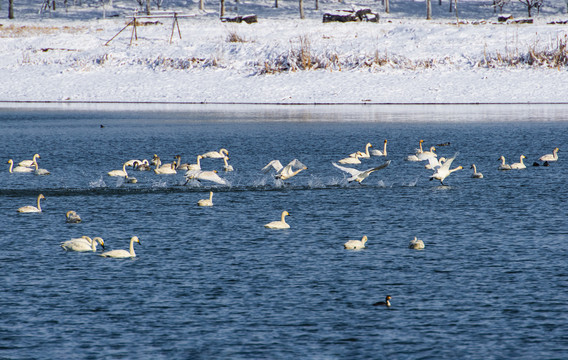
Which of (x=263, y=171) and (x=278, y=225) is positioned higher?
(x=278, y=225)

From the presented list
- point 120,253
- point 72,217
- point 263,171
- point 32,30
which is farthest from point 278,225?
point 32,30

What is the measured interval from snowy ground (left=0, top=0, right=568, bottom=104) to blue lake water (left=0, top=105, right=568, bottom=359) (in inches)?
1145

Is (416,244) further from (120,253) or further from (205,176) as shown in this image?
(205,176)

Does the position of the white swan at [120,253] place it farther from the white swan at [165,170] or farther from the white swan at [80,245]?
the white swan at [165,170]

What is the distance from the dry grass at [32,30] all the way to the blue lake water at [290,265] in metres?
60.6

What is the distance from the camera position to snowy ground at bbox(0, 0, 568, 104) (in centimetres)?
6750

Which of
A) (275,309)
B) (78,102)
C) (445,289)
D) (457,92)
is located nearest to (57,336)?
(275,309)

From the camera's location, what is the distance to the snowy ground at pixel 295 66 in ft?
221

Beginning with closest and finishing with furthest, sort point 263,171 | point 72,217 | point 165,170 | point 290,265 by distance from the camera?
point 290,265, point 72,217, point 165,170, point 263,171

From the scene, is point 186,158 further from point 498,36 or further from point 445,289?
point 498,36

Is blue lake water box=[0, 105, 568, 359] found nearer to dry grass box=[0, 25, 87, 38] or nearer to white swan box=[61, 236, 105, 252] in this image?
white swan box=[61, 236, 105, 252]

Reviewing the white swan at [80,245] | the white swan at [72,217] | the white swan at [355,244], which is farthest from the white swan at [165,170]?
the white swan at [355,244]

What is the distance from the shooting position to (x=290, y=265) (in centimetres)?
1822

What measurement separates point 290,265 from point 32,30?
88.4 meters
